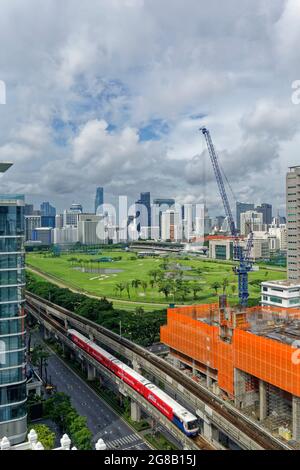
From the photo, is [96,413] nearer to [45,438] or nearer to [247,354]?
[45,438]

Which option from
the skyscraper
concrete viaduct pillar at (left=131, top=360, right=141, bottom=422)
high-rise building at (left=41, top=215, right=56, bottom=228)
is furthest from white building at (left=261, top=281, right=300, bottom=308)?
high-rise building at (left=41, top=215, right=56, bottom=228)

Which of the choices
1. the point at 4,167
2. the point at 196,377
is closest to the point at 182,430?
the point at 196,377

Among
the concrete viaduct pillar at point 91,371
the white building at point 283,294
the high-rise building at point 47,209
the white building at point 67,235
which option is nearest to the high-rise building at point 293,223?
the white building at point 283,294

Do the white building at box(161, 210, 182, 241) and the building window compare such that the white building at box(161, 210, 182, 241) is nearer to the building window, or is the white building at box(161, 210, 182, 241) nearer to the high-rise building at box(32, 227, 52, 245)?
the high-rise building at box(32, 227, 52, 245)

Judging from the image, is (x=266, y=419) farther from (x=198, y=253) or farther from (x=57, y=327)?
(x=198, y=253)

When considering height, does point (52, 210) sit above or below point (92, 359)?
above
